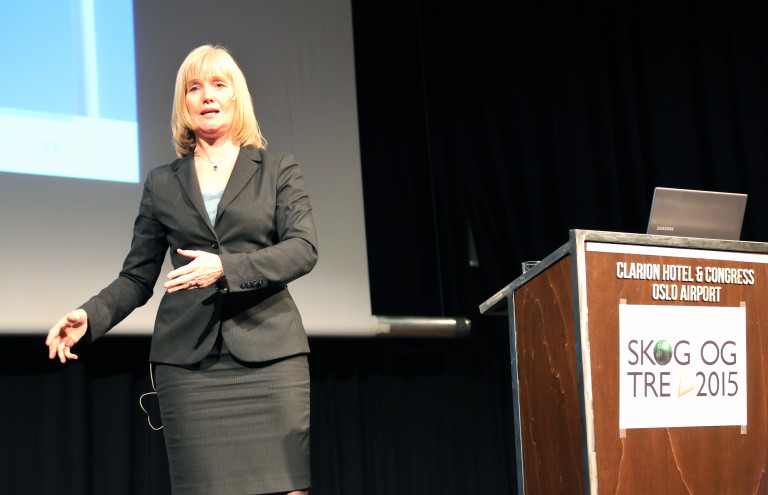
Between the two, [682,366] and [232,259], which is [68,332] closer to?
[232,259]

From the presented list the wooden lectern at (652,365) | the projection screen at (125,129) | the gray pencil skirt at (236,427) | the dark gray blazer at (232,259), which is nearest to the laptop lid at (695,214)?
the wooden lectern at (652,365)

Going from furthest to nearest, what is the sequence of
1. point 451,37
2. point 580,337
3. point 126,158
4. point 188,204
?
point 451,37
point 126,158
point 188,204
point 580,337

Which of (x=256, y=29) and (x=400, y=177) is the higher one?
(x=256, y=29)

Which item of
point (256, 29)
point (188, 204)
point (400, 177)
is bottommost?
point (188, 204)

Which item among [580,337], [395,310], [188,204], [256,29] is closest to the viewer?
[580,337]

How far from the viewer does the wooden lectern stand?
1807mm

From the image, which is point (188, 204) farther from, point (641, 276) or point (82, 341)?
point (641, 276)

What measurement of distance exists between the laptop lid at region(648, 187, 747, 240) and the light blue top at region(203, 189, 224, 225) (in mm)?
1024

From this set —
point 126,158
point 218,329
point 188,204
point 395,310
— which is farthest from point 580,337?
point 395,310

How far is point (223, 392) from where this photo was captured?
1.83m

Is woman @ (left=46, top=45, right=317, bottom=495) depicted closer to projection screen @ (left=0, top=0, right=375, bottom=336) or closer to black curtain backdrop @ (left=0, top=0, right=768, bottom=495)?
projection screen @ (left=0, top=0, right=375, bottom=336)

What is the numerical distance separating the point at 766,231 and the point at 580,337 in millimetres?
3031

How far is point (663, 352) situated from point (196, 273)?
1.01 meters

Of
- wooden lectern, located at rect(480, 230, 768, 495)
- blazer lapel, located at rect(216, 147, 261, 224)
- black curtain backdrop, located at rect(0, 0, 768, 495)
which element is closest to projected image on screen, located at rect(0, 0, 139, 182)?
black curtain backdrop, located at rect(0, 0, 768, 495)
